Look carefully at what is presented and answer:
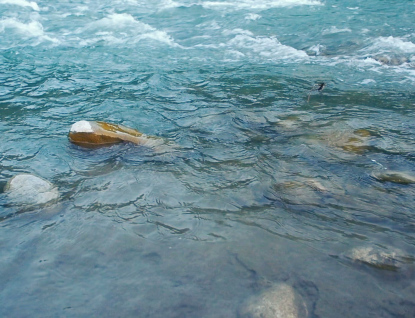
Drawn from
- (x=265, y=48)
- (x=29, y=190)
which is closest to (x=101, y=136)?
(x=29, y=190)

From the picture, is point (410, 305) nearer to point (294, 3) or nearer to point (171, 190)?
point (171, 190)

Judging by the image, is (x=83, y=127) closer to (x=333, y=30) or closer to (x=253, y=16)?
(x=333, y=30)

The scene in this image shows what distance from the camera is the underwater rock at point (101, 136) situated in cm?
574

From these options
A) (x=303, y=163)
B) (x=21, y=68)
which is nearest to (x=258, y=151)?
(x=303, y=163)

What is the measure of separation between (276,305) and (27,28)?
41.9 feet

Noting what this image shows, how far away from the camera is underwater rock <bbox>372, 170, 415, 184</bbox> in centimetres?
453

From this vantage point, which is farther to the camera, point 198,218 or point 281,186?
point 281,186

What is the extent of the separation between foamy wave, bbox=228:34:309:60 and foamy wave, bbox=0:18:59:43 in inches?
206

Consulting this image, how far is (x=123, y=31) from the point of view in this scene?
12578mm

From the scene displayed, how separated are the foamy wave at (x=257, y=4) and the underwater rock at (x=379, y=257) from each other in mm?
12141

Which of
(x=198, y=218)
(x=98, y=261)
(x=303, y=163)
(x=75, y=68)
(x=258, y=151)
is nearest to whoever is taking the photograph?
(x=98, y=261)

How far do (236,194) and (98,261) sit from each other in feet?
5.35

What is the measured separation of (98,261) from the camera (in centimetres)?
368

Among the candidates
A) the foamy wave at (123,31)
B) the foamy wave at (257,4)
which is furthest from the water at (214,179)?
the foamy wave at (257,4)
